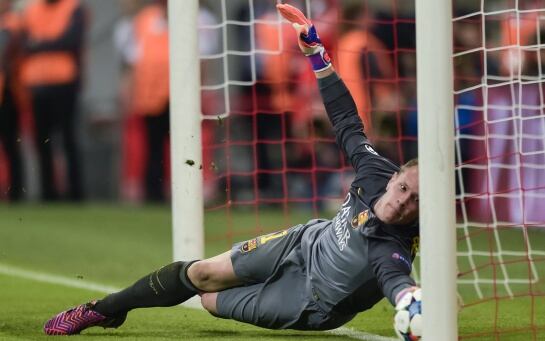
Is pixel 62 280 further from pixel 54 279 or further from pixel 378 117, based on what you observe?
pixel 378 117

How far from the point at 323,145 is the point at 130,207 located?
2.21m

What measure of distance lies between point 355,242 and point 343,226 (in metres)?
0.18

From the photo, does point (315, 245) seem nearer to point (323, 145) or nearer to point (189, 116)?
point (189, 116)

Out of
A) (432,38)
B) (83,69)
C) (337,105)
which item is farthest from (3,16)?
(432,38)

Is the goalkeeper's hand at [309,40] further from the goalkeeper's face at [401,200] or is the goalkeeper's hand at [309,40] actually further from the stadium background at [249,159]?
the stadium background at [249,159]

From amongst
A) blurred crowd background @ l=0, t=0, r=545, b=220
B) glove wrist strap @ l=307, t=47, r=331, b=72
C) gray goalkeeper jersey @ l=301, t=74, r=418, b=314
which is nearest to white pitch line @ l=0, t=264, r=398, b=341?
gray goalkeeper jersey @ l=301, t=74, r=418, b=314

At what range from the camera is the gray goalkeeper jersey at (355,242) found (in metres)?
6.78

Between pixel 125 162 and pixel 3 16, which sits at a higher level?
pixel 3 16

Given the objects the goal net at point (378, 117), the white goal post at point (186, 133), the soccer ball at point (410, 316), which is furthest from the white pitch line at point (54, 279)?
the soccer ball at point (410, 316)

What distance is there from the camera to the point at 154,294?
7477 millimetres

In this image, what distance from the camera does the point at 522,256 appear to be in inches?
448

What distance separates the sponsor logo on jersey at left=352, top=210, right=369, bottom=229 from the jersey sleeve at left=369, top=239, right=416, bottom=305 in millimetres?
143

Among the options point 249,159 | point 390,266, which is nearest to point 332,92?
point 390,266

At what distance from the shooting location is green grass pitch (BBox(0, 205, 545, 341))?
7.70 m
